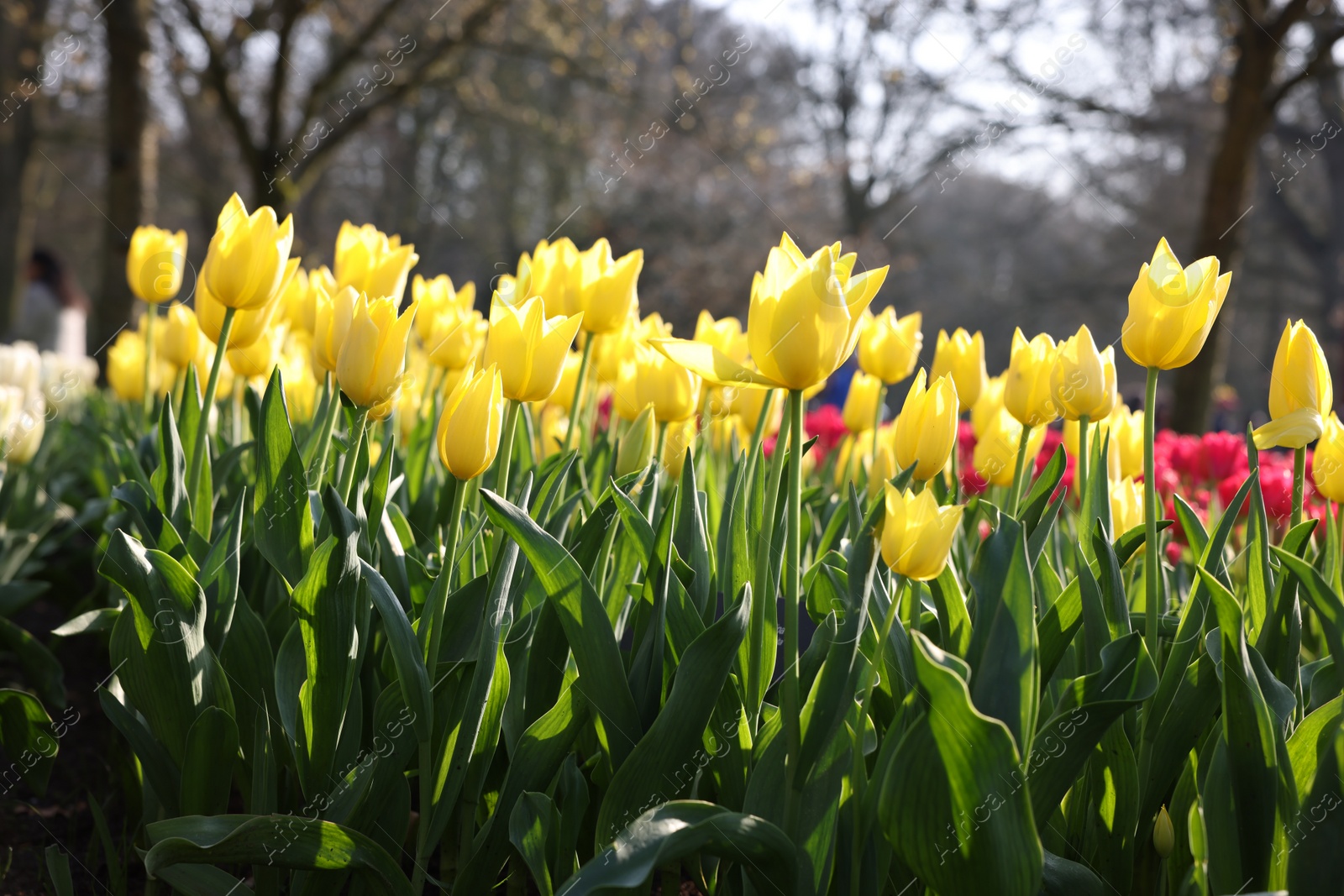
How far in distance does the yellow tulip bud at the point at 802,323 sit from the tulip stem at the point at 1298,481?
0.78 meters

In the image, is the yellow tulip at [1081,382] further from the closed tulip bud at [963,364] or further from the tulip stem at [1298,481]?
the closed tulip bud at [963,364]

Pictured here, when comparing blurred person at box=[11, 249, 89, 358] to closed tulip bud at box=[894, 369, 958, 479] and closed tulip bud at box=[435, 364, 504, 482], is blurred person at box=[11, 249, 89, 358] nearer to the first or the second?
closed tulip bud at box=[435, 364, 504, 482]

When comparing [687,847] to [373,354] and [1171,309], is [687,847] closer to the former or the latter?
[373,354]

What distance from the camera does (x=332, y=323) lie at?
5.13 ft

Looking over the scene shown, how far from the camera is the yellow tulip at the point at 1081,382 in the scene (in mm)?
1446

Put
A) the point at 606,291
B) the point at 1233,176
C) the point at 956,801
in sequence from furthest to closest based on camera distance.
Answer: the point at 1233,176 < the point at 606,291 < the point at 956,801

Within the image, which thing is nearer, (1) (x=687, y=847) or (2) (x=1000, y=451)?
(1) (x=687, y=847)

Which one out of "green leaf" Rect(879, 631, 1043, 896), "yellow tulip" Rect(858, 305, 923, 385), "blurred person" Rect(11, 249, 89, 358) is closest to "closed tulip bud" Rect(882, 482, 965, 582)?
"green leaf" Rect(879, 631, 1043, 896)

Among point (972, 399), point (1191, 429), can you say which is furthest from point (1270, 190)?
point (972, 399)

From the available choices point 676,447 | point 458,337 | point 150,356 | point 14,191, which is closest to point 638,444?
point 676,447

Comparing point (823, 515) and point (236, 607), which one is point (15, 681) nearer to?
point (236, 607)

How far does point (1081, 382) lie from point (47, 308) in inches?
348

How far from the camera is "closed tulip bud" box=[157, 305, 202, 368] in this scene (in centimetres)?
240

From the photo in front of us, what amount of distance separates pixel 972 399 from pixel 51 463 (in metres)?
2.95
